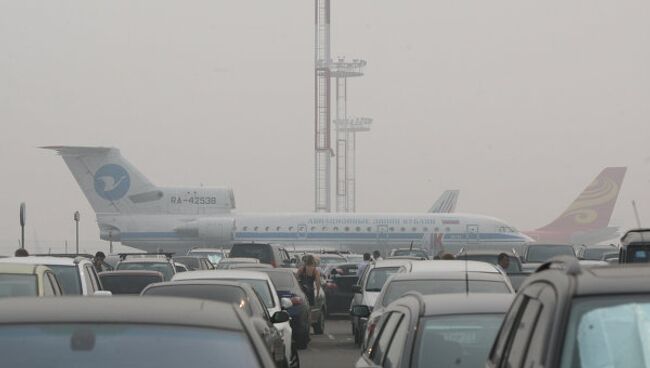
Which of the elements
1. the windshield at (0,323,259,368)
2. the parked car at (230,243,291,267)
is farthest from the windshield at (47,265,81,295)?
the parked car at (230,243,291,267)

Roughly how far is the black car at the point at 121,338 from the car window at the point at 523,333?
1.05 metres

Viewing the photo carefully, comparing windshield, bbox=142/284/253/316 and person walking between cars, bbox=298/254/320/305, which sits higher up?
windshield, bbox=142/284/253/316

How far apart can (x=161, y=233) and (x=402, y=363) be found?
69.6 m

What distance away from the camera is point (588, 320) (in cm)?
565

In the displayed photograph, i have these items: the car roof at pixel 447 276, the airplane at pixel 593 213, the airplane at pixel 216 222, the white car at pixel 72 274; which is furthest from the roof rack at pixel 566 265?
the airplane at pixel 593 213

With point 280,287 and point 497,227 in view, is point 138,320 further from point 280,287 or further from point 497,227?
point 497,227

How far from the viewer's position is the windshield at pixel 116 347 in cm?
572

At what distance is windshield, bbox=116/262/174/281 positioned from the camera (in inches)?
1008

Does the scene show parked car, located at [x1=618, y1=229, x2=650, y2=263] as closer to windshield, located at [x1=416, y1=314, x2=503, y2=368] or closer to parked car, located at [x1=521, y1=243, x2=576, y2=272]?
windshield, located at [x1=416, y1=314, x2=503, y2=368]

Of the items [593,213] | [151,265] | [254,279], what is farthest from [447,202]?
[254,279]

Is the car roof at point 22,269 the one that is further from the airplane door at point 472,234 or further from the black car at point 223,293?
the airplane door at point 472,234

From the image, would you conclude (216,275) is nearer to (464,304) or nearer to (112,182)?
(464,304)

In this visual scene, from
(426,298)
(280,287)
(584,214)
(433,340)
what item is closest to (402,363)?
(433,340)

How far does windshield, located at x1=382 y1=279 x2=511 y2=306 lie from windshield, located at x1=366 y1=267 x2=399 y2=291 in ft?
24.8
